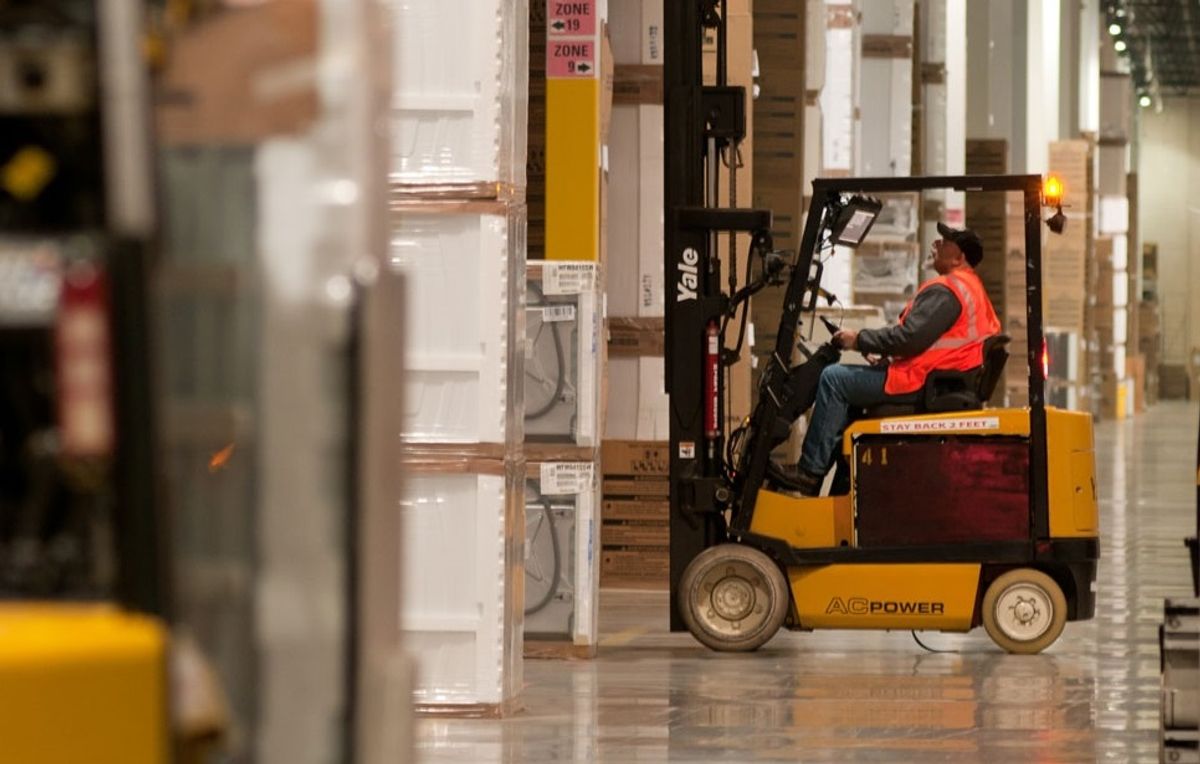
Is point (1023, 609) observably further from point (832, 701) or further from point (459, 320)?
point (459, 320)

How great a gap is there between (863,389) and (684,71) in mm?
1661

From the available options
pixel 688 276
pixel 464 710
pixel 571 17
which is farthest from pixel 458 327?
pixel 571 17

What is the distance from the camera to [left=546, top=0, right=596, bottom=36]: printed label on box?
971 centimetres

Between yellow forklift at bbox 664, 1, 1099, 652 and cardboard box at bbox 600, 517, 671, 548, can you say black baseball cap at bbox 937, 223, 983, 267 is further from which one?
cardboard box at bbox 600, 517, 671, 548

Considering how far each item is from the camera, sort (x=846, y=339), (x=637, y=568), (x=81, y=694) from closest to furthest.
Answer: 1. (x=81, y=694)
2. (x=846, y=339)
3. (x=637, y=568)

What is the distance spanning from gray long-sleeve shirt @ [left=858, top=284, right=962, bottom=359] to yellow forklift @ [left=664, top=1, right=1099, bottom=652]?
18 cm

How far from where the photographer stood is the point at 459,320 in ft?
22.6

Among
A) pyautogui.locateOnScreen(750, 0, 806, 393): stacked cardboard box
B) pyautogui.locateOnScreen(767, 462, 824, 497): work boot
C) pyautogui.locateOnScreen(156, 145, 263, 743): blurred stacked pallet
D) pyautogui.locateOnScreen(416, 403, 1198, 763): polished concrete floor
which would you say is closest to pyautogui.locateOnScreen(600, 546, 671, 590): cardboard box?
pyautogui.locateOnScreen(416, 403, 1198, 763): polished concrete floor

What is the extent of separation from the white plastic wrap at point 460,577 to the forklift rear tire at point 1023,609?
2847 mm

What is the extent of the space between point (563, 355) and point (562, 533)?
0.72 m

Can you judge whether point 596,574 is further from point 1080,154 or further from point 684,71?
point 1080,154

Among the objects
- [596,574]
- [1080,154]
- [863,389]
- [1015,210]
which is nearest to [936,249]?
[863,389]

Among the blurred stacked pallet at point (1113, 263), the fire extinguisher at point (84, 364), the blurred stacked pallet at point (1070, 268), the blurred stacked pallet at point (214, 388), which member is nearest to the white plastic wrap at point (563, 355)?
the blurred stacked pallet at point (214, 388)

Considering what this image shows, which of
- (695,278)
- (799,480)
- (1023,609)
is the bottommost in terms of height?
(1023,609)
